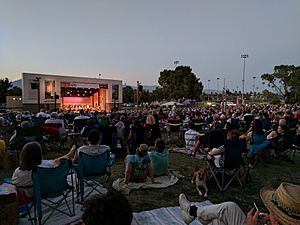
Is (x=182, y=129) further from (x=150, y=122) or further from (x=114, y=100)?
(x=114, y=100)

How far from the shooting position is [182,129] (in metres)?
9.14

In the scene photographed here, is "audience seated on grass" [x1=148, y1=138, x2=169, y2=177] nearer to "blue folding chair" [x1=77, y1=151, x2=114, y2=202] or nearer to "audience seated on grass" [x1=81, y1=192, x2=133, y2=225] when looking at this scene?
"blue folding chair" [x1=77, y1=151, x2=114, y2=202]

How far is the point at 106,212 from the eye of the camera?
1.01 m

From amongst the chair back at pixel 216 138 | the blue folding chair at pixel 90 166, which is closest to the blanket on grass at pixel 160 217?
the blue folding chair at pixel 90 166

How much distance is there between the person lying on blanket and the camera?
4402mm

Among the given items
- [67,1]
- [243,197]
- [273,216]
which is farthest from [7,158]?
[67,1]

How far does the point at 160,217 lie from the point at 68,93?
30.3 metres

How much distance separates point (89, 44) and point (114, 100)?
7.51 m

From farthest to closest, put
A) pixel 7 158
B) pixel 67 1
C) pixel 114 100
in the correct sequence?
pixel 114 100 < pixel 67 1 < pixel 7 158

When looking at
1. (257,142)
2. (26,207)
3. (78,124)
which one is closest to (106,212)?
(26,207)

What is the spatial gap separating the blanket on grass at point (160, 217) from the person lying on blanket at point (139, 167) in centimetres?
111

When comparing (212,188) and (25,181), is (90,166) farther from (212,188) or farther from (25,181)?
(212,188)

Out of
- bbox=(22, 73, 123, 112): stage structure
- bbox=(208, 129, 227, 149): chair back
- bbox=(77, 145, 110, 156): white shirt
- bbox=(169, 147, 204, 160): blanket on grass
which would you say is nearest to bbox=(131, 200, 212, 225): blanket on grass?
bbox=(77, 145, 110, 156): white shirt

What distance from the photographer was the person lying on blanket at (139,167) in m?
4.40
